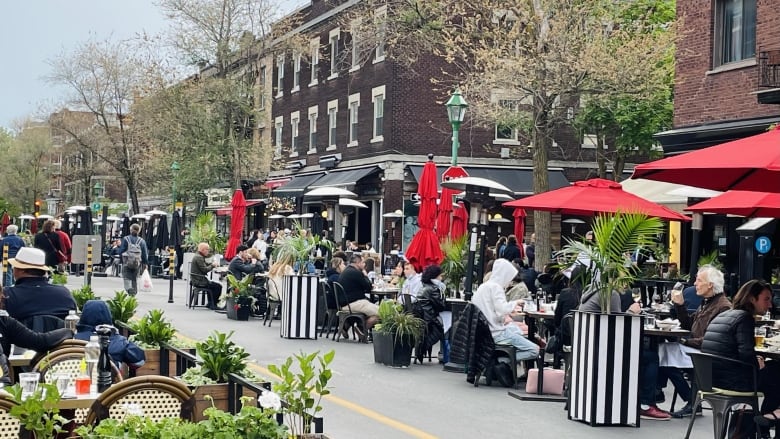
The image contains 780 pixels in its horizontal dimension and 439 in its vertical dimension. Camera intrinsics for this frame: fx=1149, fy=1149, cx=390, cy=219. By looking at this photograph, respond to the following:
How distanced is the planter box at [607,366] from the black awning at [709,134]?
13111mm

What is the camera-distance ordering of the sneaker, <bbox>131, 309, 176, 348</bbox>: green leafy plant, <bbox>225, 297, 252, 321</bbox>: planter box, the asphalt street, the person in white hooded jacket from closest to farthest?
<bbox>131, 309, 176, 348</bbox>: green leafy plant < the asphalt street < the sneaker < the person in white hooded jacket < <bbox>225, 297, 252, 321</bbox>: planter box

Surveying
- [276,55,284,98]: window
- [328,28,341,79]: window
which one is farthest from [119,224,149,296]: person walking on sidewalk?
[276,55,284,98]: window

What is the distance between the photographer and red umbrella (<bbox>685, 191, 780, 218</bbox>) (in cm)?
1353

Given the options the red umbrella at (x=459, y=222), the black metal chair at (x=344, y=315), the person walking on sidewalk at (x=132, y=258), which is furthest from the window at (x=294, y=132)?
the black metal chair at (x=344, y=315)

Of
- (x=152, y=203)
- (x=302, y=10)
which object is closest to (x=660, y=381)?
(x=302, y=10)

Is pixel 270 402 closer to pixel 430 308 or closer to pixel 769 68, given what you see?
pixel 430 308

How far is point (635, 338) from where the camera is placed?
1157 cm

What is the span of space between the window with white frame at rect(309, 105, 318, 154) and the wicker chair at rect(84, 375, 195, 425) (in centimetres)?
4544

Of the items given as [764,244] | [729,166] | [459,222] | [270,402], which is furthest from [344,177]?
[270,402]

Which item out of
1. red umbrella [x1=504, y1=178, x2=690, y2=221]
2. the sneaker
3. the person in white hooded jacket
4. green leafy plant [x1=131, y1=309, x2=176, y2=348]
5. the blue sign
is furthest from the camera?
the blue sign

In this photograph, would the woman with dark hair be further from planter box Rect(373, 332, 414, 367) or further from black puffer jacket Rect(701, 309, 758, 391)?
black puffer jacket Rect(701, 309, 758, 391)

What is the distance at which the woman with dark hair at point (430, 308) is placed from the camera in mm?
16734

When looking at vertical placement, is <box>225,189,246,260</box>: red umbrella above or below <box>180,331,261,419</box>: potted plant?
above

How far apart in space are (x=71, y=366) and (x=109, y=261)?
4091 centimetres
